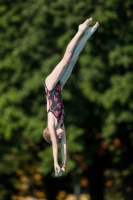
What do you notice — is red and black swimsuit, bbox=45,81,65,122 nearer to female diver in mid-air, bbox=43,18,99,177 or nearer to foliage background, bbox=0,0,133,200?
female diver in mid-air, bbox=43,18,99,177

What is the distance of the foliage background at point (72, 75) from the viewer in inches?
1003

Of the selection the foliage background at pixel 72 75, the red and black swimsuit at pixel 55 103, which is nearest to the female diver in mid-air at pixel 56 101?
the red and black swimsuit at pixel 55 103

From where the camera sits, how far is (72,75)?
25984 mm

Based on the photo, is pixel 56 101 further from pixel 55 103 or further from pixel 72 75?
pixel 72 75

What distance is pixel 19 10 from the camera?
2664 centimetres

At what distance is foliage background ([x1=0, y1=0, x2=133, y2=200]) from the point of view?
83.6 ft

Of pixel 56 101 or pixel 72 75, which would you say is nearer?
pixel 56 101

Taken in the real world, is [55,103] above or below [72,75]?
below

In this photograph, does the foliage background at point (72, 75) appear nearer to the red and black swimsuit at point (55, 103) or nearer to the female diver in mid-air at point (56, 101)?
the female diver in mid-air at point (56, 101)

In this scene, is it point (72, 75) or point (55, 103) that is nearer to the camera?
point (55, 103)

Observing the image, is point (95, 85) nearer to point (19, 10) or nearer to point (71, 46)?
point (19, 10)

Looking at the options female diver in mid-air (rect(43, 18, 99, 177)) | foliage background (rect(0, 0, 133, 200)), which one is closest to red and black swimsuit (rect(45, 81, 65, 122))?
female diver in mid-air (rect(43, 18, 99, 177))

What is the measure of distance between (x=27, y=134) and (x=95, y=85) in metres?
2.67

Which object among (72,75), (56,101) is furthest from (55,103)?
(72,75)
